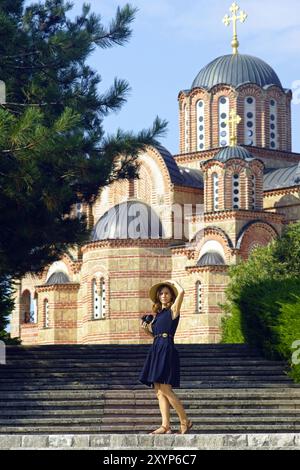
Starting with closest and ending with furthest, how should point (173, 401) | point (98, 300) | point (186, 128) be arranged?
point (173, 401) → point (98, 300) → point (186, 128)

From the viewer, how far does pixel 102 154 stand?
2250 cm

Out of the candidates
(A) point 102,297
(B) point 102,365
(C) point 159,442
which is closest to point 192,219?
(A) point 102,297

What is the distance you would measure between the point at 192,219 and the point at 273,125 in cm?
734

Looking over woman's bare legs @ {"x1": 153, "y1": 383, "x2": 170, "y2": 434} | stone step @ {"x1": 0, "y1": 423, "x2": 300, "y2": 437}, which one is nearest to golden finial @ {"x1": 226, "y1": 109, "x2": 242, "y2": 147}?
stone step @ {"x1": 0, "y1": 423, "x2": 300, "y2": 437}

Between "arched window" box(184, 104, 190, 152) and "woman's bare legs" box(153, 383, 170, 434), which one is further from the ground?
"arched window" box(184, 104, 190, 152)

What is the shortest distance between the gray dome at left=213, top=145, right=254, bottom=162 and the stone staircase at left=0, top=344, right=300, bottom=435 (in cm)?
2543

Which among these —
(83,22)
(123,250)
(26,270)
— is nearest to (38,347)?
(26,270)

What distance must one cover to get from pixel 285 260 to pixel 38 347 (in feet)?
57.5

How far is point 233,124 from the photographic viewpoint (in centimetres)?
5088

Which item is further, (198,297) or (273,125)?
(273,125)

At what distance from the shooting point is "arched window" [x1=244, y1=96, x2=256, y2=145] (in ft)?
174

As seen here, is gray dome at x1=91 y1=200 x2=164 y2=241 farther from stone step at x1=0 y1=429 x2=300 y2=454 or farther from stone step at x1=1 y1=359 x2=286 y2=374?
stone step at x1=0 y1=429 x2=300 y2=454

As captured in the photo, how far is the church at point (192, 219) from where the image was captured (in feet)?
153

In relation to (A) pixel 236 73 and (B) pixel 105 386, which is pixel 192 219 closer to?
(A) pixel 236 73
